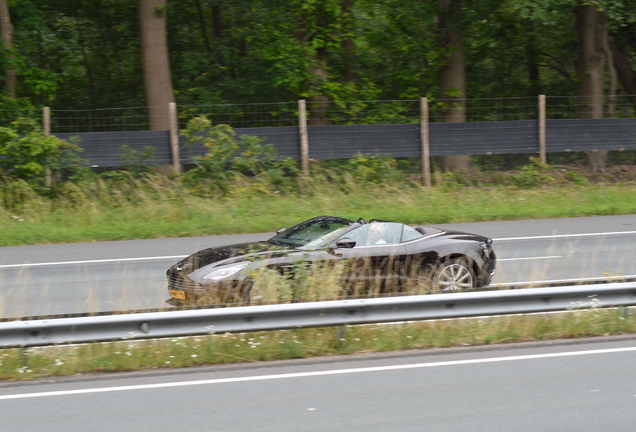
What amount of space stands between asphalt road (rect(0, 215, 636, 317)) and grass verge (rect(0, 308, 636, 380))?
1.14 metres

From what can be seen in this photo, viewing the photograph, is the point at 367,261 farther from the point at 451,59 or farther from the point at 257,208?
the point at 451,59

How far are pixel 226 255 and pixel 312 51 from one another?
1459cm

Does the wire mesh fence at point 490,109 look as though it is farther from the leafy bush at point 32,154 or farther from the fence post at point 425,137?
the leafy bush at point 32,154

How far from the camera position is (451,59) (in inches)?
925

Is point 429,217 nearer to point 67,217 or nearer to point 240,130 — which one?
point 240,130

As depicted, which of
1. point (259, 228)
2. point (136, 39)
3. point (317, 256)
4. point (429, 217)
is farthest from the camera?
point (136, 39)

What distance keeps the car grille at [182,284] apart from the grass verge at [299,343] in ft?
3.43

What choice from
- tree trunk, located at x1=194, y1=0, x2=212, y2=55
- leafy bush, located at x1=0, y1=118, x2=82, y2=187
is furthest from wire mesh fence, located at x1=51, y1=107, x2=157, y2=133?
tree trunk, located at x1=194, y1=0, x2=212, y2=55

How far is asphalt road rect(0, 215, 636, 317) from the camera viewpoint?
364 inches

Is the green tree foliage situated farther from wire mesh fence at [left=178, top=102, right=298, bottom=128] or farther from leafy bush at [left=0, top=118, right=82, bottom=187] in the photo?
leafy bush at [left=0, top=118, right=82, bottom=187]

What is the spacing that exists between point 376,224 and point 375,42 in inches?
686

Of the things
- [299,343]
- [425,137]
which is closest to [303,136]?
[425,137]

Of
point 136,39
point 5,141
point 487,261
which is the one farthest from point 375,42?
point 487,261

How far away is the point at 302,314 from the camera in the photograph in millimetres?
6746
